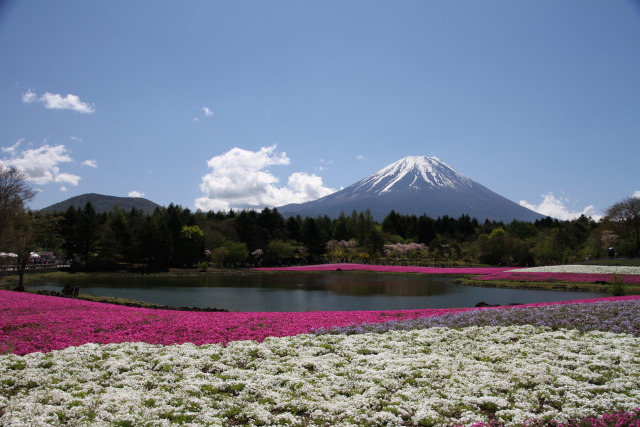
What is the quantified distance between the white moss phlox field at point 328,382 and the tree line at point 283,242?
48.3 m

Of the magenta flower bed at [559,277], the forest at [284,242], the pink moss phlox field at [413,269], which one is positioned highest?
the forest at [284,242]

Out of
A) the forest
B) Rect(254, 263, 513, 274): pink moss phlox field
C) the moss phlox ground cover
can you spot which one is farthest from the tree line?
the moss phlox ground cover

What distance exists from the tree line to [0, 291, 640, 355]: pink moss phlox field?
1573 inches

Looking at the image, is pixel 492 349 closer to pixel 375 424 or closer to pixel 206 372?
pixel 375 424

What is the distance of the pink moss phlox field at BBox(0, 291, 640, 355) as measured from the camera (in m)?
12.9

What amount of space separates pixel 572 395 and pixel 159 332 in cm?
1211

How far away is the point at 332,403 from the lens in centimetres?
801

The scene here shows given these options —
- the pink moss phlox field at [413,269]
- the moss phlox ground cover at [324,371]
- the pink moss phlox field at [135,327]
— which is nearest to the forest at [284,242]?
the pink moss phlox field at [413,269]

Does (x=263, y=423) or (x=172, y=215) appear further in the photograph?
(x=172, y=215)

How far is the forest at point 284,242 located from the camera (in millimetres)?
69375

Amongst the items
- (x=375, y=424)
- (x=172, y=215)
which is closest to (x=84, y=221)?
(x=172, y=215)

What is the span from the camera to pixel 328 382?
920 centimetres

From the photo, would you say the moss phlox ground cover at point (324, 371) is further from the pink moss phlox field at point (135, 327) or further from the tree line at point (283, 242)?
the tree line at point (283, 242)

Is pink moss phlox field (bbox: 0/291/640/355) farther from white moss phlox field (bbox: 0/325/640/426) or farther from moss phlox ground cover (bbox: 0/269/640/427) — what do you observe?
white moss phlox field (bbox: 0/325/640/426)
